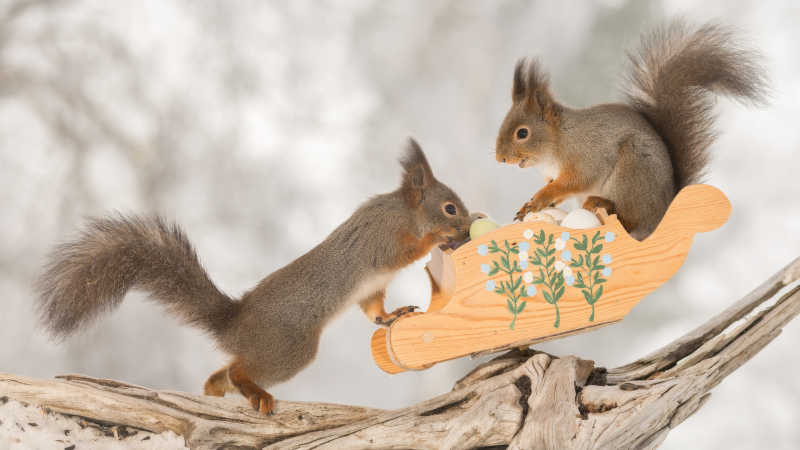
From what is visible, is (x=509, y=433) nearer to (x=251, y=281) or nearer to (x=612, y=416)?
(x=612, y=416)

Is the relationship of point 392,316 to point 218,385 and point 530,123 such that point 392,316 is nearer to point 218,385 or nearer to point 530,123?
point 218,385

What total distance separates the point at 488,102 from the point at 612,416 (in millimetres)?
1580

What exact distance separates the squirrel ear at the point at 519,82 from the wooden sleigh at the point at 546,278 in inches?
15.6

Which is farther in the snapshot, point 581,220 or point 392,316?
point 392,316

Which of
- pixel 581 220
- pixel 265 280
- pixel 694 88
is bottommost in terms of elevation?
pixel 581 220

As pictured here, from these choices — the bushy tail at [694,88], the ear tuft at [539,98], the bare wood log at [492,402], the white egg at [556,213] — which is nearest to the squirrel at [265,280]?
the bare wood log at [492,402]

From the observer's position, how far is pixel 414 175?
2.34 m

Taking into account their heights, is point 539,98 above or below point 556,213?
above

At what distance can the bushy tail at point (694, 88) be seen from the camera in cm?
220

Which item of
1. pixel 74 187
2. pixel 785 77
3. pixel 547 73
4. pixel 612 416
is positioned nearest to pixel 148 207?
pixel 74 187

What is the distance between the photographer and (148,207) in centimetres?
321

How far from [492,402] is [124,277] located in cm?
110

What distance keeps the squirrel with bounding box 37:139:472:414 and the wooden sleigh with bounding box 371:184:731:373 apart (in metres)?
0.22

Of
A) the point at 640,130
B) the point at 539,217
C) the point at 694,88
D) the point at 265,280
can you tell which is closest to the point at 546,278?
the point at 539,217
